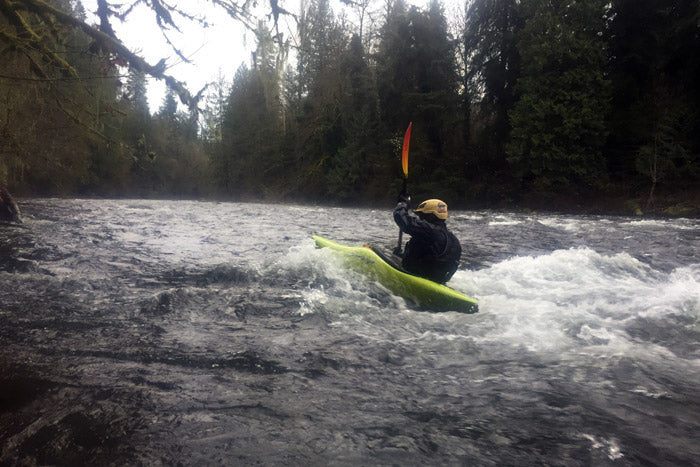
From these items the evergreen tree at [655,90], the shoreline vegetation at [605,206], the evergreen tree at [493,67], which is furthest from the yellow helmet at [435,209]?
the evergreen tree at [493,67]

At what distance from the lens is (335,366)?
3.66m

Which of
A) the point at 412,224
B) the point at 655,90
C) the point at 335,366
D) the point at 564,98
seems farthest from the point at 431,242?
the point at 655,90

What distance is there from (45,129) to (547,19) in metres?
21.0

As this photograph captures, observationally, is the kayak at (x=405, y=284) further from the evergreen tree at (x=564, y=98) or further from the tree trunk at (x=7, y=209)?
the evergreen tree at (x=564, y=98)

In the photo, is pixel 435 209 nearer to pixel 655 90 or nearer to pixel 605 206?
pixel 605 206

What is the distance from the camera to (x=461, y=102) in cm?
2636

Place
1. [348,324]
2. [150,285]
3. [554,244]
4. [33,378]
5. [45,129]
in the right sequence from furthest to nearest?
[45,129] → [554,244] → [150,285] → [348,324] → [33,378]

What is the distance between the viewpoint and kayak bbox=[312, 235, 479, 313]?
5.15m

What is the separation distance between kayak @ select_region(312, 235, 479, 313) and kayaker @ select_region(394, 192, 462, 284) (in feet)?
0.81

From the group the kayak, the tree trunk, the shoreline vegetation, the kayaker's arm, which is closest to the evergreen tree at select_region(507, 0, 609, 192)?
the shoreline vegetation

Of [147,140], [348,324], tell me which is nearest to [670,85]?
[348,324]

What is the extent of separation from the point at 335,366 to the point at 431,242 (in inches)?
94.6

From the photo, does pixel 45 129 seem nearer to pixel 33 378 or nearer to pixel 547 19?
pixel 33 378

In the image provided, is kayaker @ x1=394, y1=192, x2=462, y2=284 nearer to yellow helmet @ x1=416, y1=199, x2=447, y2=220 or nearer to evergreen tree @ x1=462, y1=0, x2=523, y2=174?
yellow helmet @ x1=416, y1=199, x2=447, y2=220
